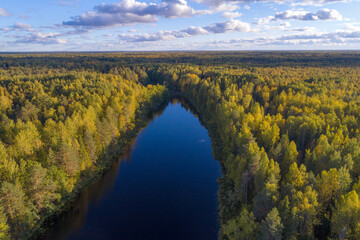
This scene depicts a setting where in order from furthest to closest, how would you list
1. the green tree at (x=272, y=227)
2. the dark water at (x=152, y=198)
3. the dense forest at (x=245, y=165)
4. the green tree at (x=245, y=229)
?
the dark water at (x=152, y=198) < the green tree at (x=245, y=229) < the dense forest at (x=245, y=165) < the green tree at (x=272, y=227)

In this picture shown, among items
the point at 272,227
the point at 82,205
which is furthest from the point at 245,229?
the point at 82,205

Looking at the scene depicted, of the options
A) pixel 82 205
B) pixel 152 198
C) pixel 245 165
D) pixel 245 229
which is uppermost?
pixel 245 165

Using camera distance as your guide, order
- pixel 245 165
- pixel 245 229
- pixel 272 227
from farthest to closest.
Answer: pixel 245 165 < pixel 245 229 < pixel 272 227

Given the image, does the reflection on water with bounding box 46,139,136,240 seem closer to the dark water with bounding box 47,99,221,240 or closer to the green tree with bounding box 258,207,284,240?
the dark water with bounding box 47,99,221,240

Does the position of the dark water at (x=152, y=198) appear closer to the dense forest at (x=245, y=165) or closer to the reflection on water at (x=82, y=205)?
the reflection on water at (x=82, y=205)

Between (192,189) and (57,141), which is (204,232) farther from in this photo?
(57,141)

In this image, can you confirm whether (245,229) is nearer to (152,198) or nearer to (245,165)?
(245,165)

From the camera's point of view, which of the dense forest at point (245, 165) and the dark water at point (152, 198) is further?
the dark water at point (152, 198)

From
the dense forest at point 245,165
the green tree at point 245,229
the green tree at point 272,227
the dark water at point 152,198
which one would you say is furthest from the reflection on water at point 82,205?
the green tree at point 272,227
